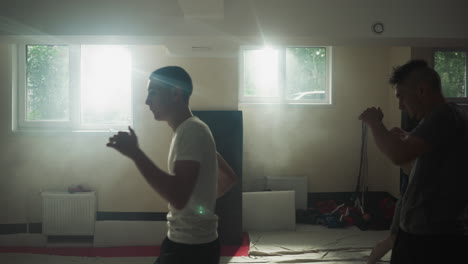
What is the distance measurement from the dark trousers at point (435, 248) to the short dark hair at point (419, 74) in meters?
0.59

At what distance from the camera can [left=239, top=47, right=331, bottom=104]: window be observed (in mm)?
6199

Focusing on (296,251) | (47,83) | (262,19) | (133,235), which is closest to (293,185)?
(296,251)

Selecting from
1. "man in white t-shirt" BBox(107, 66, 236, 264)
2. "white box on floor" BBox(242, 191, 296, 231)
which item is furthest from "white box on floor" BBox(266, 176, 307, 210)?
"man in white t-shirt" BBox(107, 66, 236, 264)

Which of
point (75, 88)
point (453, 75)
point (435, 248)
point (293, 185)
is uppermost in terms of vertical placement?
point (453, 75)

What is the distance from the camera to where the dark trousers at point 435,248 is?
178cm

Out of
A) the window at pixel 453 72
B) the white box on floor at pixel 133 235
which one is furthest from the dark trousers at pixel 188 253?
the window at pixel 453 72

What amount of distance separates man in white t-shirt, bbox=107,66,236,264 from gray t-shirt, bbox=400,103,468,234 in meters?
0.83

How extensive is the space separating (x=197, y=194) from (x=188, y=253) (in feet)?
0.65

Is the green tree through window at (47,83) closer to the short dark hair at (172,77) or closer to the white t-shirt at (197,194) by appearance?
the short dark hair at (172,77)

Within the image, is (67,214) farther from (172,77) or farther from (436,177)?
(436,177)

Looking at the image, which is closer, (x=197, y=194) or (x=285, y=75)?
(x=197, y=194)

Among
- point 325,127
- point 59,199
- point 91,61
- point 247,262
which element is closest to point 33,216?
point 59,199

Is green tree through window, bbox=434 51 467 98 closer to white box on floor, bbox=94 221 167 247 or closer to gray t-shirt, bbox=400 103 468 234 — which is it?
white box on floor, bbox=94 221 167 247

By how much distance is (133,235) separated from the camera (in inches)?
192
